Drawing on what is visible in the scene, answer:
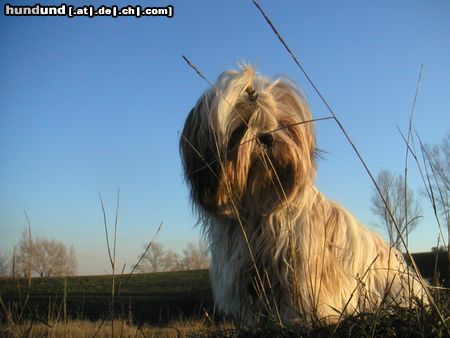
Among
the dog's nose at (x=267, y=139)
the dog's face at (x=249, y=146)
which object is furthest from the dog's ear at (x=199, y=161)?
the dog's nose at (x=267, y=139)

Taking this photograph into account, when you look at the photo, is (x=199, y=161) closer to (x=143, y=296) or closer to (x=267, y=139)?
(x=267, y=139)

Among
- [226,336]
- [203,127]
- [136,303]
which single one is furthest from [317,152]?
[136,303]

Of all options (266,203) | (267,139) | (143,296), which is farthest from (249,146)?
(143,296)

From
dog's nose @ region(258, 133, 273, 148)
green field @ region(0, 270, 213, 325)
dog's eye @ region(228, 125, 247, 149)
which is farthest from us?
green field @ region(0, 270, 213, 325)

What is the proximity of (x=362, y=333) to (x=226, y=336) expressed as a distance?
69cm

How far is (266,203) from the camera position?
13.4 ft

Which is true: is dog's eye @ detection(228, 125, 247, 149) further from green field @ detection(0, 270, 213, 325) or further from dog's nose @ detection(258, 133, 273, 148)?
green field @ detection(0, 270, 213, 325)

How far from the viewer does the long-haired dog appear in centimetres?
390

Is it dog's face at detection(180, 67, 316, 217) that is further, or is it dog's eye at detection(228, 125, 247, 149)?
dog's eye at detection(228, 125, 247, 149)

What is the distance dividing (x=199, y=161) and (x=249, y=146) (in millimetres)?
586

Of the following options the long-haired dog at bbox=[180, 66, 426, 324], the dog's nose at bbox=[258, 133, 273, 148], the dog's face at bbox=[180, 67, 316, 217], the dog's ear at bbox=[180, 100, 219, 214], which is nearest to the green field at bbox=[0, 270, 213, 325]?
the long-haired dog at bbox=[180, 66, 426, 324]

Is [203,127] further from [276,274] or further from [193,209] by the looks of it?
[276,274]

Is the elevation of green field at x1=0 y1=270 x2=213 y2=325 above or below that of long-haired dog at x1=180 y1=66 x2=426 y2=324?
below

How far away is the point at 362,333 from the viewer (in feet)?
6.68
